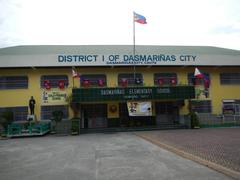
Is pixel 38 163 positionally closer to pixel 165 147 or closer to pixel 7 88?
pixel 165 147

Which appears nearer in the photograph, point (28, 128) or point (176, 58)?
point (28, 128)

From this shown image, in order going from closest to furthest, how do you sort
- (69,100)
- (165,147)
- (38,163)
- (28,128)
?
(38,163) → (165,147) → (28,128) → (69,100)

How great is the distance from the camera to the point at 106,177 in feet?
24.2

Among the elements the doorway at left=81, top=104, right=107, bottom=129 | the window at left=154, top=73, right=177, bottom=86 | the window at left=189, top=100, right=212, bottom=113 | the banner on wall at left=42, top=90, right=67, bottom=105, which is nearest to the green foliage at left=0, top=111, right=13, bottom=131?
the banner on wall at left=42, top=90, right=67, bottom=105

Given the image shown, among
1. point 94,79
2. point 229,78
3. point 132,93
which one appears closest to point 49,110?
point 94,79

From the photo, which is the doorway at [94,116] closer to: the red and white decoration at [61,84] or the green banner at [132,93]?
the green banner at [132,93]

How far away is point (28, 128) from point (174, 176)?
16.4 m

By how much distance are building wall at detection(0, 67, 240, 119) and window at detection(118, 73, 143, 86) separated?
0.41 meters

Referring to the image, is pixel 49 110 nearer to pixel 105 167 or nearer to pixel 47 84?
pixel 47 84

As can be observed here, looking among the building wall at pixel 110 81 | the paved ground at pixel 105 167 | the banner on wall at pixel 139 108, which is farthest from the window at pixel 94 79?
the paved ground at pixel 105 167

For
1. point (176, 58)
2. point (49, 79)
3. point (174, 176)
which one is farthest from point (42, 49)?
point (174, 176)

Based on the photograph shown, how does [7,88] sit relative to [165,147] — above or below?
above

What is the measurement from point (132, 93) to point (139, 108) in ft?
5.01

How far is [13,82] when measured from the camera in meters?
24.0
